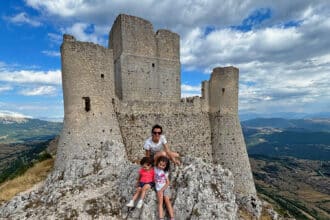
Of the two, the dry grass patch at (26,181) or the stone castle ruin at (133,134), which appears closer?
the stone castle ruin at (133,134)

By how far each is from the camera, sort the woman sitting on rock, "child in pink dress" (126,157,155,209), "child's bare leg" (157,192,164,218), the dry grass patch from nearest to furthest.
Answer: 1. "child's bare leg" (157,192,164,218)
2. "child in pink dress" (126,157,155,209)
3. the woman sitting on rock
4. the dry grass patch

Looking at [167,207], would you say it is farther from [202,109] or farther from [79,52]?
[202,109]

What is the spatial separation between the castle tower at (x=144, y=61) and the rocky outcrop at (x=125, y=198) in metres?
11.1

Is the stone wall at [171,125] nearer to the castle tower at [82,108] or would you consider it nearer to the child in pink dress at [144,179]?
the castle tower at [82,108]

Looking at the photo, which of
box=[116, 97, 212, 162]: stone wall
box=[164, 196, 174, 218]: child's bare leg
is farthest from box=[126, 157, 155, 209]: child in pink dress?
box=[116, 97, 212, 162]: stone wall

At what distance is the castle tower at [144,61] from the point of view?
2561cm

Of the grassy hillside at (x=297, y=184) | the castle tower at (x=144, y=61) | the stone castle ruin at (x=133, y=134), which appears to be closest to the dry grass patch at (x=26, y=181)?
the stone castle ruin at (x=133, y=134)

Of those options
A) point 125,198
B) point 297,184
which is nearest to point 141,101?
point 125,198

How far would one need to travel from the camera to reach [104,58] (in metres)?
21.7

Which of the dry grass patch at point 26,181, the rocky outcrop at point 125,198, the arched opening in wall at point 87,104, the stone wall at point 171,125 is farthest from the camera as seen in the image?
the stone wall at point 171,125

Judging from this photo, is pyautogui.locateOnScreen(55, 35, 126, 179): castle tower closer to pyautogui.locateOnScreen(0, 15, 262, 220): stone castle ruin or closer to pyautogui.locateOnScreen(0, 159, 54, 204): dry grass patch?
pyautogui.locateOnScreen(0, 15, 262, 220): stone castle ruin

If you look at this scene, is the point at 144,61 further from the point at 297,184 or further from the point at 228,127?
the point at 297,184

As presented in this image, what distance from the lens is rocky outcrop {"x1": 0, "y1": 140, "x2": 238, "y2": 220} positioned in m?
13.7

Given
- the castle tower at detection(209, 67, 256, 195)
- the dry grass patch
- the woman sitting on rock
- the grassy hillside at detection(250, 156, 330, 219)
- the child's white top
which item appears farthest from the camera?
the grassy hillside at detection(250, 156, 330, 219)
